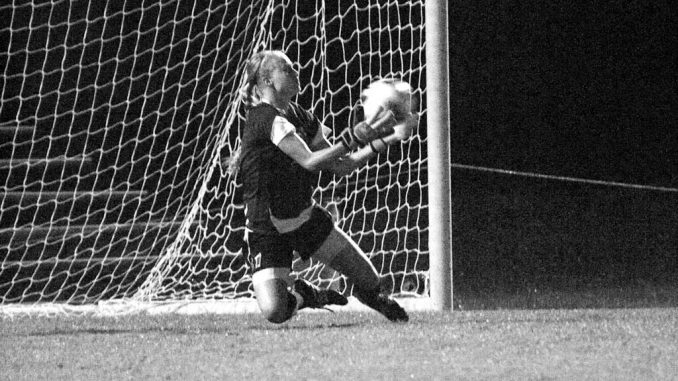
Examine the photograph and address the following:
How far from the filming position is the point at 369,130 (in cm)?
480

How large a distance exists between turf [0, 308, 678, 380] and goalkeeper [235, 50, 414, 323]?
0.40ft

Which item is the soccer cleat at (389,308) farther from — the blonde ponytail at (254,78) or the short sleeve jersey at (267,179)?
the blonde ponytail at (254,78)

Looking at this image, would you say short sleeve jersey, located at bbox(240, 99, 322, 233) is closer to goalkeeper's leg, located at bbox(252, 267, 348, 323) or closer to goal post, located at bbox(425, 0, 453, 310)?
goalkeeper's leg, located at bbox(252, 267, 348, 323)

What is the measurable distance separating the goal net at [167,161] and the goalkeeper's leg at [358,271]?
1059 mm

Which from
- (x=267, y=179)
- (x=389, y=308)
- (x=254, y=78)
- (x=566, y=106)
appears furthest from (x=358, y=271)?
(x=566, y=106)

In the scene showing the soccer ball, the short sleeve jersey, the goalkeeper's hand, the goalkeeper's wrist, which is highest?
the soccer ball

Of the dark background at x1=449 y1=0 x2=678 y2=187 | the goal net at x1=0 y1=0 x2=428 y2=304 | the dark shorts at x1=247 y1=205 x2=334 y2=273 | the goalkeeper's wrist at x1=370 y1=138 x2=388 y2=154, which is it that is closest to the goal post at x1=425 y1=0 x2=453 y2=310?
the goal net at x1=0 y1=0 x2=428 y2=304

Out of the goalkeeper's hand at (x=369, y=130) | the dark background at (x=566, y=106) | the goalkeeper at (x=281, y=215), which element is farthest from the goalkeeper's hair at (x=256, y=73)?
the dark background at (x=566, y=106)

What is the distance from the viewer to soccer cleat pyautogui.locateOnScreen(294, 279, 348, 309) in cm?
530

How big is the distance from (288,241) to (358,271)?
0.30 metres

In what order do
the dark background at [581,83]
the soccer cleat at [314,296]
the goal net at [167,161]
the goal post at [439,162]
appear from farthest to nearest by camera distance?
the dark background at [581,83] < the goal net at [167,161] < the goal post at [439,162] < the soccer cleat at [314,296]

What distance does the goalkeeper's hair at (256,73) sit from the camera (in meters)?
5.22

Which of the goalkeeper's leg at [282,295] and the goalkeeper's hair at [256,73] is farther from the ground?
the goalkeeper's hair at [256,73]

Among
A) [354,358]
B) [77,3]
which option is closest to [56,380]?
[354,358]
